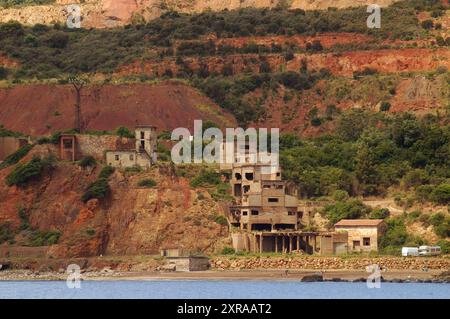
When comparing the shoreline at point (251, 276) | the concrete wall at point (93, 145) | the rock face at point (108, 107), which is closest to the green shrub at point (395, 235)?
the shoreline at point (251, 276)

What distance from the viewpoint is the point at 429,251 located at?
120 m

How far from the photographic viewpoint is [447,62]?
167 metres

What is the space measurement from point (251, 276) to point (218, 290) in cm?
1105

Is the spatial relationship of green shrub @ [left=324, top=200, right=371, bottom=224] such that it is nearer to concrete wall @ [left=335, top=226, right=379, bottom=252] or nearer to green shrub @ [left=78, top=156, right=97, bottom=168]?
concrete wall @ [left=335, top=226, right=379, bottom=252]

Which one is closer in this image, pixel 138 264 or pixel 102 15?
pixel 138 264

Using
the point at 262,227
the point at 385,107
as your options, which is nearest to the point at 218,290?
the point at 262,227

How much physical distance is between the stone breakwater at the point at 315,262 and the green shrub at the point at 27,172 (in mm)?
15754

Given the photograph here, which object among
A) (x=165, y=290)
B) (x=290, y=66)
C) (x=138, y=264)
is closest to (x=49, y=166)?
(x=138, y=264)

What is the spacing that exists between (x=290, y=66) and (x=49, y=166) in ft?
147

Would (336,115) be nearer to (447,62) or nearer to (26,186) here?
(447,62)

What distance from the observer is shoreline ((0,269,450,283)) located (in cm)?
11475

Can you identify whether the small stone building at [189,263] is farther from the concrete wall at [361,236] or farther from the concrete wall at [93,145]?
the concrete wall at [93,145]

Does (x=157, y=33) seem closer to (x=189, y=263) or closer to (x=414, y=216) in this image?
(x=414, y=216)
